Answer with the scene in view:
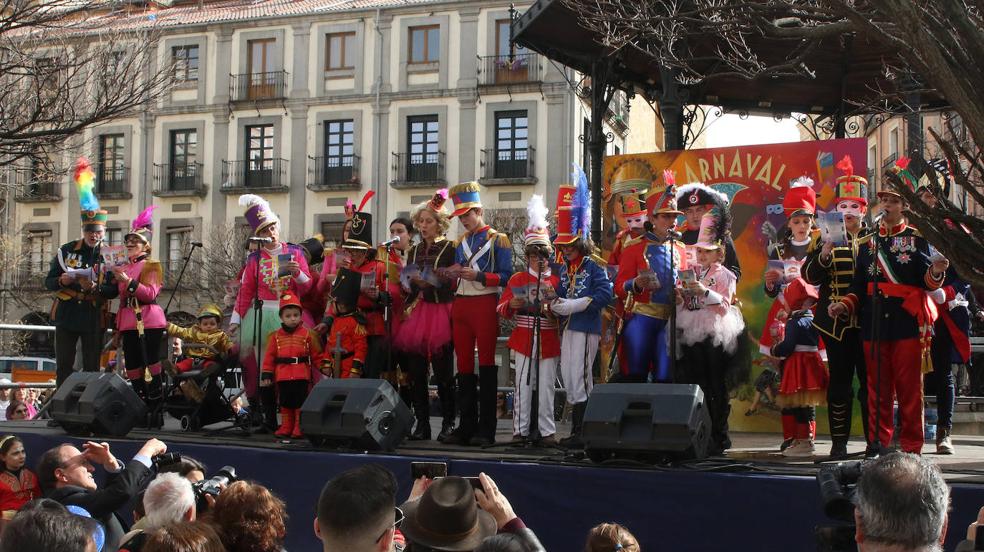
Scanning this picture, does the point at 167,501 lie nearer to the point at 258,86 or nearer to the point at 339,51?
the point at 339,51

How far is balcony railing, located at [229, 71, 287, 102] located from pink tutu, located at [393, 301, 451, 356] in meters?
27.9

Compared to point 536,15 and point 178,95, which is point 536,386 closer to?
point 536,15

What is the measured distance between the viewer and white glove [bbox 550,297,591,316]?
7660 millimetres

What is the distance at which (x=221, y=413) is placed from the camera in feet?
30.9

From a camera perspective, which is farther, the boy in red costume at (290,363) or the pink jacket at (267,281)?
the pink jacket at (267,281)

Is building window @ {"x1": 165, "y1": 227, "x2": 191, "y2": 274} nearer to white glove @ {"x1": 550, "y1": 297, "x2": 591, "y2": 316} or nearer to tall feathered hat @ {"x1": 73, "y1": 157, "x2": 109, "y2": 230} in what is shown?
tall feathered hat @ {"x1": 73, "y1": 157, "x2": 109, "y2": 230}

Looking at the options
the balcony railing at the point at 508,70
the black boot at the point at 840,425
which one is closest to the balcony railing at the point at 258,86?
the balcony railing at the point at 508,70

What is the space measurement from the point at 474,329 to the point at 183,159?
2998cm

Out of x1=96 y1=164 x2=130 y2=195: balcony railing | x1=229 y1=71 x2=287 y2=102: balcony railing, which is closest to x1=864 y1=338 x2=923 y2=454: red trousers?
x1=229 y1=71 x2=287 y2=102: balcony railing

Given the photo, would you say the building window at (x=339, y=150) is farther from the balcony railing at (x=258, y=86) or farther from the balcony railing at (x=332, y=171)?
the balcony railing at (x=258, y=86)

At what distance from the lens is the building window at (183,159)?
117 feet

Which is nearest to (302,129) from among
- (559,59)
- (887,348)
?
(559,59)

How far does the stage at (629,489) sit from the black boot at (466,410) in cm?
41

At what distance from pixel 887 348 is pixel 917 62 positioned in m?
2.31
